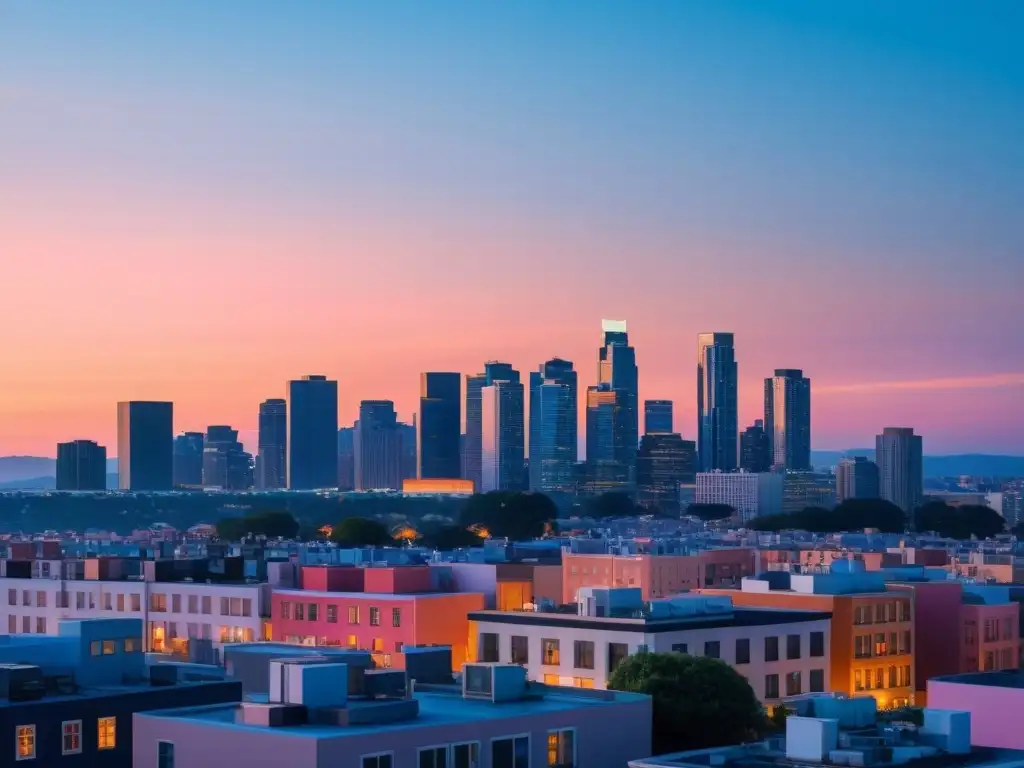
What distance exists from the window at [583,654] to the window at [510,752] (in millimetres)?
33976

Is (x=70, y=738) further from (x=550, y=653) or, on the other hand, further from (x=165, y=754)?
(x=550, y=653)

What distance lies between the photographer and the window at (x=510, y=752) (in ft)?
125

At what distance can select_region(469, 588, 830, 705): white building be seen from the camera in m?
71.4

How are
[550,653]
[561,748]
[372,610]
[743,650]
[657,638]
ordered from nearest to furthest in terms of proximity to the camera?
[561,748], [657,638], [743,650], [550,653], [372,610]

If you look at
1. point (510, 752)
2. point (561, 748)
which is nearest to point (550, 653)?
point (561, 748)

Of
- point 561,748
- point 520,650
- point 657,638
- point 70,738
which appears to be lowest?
point 520,650

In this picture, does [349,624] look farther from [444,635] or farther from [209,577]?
[209,577]

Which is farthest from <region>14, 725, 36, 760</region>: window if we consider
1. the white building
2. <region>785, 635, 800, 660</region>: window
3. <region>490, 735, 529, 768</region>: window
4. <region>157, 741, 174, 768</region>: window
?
<region>785, 635, 800, 660</region>: window

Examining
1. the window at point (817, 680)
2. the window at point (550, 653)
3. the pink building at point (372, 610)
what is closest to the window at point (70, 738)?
the window at point (550, 653)

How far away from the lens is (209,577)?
3939 inches

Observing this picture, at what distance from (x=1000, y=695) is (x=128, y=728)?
63.8 ft

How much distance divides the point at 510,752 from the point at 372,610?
49.0 metres

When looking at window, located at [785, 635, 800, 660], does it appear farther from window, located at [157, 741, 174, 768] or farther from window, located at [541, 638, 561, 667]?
window, located at [157, 741, 174, 768]

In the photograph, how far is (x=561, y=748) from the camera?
3925cm
